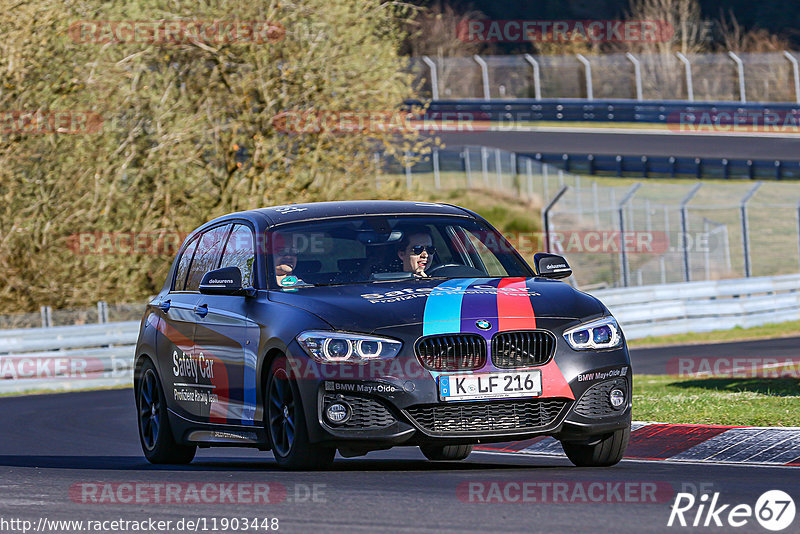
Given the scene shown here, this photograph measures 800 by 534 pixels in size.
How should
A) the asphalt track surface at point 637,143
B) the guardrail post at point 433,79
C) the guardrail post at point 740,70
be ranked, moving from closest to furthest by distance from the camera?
the asphalt track surface at point 637,143, the guardrail post at point 740,70, the guardrail post at point 433,79

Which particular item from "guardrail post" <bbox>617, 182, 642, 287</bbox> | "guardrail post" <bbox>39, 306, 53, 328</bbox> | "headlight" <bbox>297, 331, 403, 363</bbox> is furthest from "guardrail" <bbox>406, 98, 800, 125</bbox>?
"headlight" <bbox>297, 331, 403, 363</bbox>

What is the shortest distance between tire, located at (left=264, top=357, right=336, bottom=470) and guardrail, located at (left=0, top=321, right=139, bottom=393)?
45.9 feet

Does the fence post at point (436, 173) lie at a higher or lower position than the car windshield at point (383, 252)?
lower

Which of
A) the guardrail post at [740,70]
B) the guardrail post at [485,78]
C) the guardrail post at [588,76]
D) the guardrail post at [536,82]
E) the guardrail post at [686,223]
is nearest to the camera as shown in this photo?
the guardrail post at [686,223]

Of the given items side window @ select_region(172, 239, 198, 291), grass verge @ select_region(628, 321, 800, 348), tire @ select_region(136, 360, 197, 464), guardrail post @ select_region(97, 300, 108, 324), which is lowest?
grass verge @ select_region(628, 321, 800, 348)

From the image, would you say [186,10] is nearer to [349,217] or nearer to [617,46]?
[349,217]

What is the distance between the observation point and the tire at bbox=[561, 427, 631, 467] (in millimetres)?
8578

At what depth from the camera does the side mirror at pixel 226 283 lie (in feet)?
29.5

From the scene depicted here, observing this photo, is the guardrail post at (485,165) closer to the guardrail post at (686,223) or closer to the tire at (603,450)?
the guardrail post at (686,223)

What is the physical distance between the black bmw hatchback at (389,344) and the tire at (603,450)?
1 centimetres

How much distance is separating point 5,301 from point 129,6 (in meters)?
5.84

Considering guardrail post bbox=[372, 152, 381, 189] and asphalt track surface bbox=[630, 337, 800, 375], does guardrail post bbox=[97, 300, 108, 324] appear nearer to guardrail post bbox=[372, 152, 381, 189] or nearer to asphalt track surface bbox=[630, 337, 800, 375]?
guardrail post bbox=[372, 152, 381, 189]

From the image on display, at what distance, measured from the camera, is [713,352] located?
2127 cm

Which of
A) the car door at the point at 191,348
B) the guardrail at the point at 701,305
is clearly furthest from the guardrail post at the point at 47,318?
the car door at the point at 191,348
